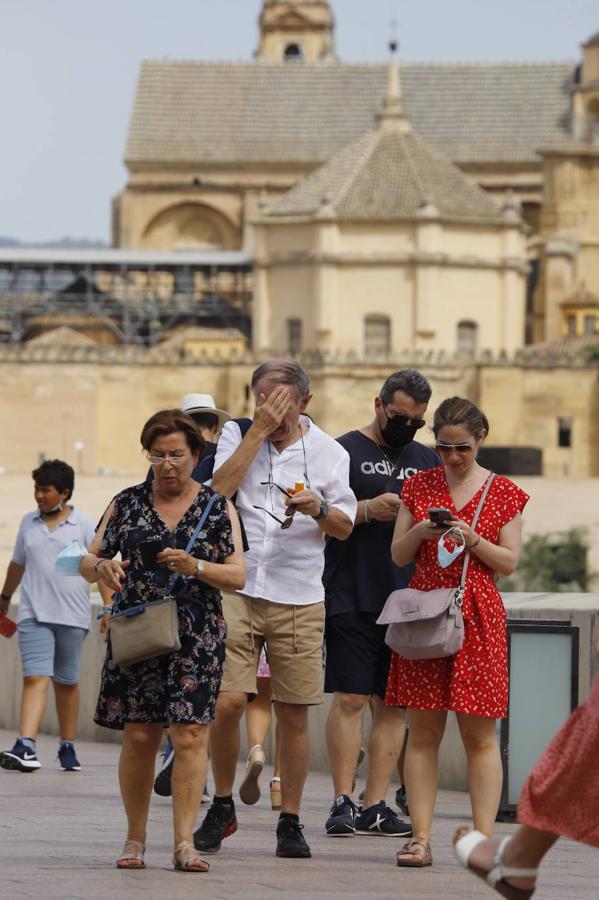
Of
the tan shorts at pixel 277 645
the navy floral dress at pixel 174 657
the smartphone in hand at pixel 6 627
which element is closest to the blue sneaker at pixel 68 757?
the smartphone in hand at pixel 6 627

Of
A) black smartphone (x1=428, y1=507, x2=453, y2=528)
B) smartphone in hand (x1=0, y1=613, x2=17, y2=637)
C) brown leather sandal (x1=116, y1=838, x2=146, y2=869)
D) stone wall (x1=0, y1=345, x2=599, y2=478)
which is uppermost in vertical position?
stone wall (x1=0, y1=345, x2=599, y2=478)

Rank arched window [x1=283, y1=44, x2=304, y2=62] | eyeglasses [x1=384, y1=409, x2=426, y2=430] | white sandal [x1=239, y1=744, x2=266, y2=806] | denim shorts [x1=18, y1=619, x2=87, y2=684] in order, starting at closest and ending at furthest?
1. white sandal [x1=239, y1=744, x2=266, y2=806]
2. eyeglasses [x1=384, y1=409, x2=426, y2=430]
3. denim shorts [x1=18, y1=619, x2=87, y2=684]
4. arched window [x1=283, y1=44, x2=304, y2=62]

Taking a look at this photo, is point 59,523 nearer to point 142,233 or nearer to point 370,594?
point 370,594

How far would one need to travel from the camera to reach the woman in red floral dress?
745 cm

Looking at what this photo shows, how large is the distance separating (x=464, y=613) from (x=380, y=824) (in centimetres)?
109

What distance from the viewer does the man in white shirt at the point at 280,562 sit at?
7.80 m

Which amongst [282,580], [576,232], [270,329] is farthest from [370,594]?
[576,232]

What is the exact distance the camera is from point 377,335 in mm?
64375

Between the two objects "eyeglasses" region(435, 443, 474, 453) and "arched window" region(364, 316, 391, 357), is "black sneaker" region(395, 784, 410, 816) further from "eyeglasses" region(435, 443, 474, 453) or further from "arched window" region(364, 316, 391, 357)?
"arched window" region(364, 316, 391, 357)

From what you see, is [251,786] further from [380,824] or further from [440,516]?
Answer: [440,516]

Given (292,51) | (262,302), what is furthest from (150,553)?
(292,51)

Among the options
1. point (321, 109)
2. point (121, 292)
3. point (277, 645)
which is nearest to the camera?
point (277, 645)

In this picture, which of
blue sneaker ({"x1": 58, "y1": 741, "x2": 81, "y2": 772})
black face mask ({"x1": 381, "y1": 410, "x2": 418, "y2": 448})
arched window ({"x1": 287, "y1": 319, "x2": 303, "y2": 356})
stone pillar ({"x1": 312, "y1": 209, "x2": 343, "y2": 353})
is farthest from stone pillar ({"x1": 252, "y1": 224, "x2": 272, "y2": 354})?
black face mask ({"x1": 381, "y1": 410, "x2": 418, "y2": 448})

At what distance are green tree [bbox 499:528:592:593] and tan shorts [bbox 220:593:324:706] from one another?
35.1 m
